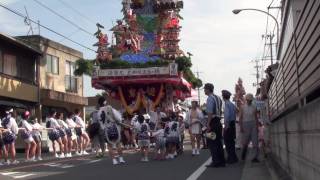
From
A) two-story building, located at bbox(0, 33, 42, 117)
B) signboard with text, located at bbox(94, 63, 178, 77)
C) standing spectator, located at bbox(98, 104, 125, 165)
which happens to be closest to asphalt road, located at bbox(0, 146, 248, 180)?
standing spectator, located at bbox(98, 104, 125, 165)

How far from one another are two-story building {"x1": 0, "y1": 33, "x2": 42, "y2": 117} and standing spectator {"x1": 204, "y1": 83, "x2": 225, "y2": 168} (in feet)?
65.3

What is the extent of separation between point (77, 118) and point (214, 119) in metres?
10.3

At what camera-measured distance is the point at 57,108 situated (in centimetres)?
4384

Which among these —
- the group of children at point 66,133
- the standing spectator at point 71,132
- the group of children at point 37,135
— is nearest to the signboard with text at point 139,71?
the group of children at point 37,135

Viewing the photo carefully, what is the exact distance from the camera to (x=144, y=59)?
3281 cm

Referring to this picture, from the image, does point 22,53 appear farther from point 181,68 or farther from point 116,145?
point 116,145

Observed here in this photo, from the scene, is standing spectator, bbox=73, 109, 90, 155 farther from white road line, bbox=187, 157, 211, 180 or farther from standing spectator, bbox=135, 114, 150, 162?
white road line, bbox=187, 157, 211, 180

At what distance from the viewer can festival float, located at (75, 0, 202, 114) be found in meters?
32.1

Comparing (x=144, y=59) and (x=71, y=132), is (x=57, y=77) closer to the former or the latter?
(x=144, y=59)

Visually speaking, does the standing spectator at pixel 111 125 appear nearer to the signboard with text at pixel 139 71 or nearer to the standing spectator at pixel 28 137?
the standing spectator at pixel 28 137

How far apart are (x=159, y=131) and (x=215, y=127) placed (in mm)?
3975

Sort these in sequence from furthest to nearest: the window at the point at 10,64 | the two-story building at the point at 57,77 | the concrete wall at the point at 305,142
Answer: the two-story building at the point at 57,77
the window at the point at 10,64
the concrete wall at the point at 305,142

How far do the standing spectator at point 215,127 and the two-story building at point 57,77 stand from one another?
84.7 feet

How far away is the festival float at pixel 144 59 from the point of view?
32.1m
